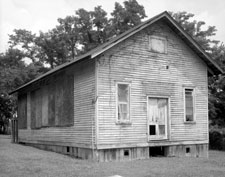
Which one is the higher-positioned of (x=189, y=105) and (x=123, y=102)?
(x=123, y=102)

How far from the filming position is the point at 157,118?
17344 mm

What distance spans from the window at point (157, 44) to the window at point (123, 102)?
260 centimetres

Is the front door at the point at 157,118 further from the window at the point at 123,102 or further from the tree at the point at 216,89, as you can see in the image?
the tree at the point at 216,89

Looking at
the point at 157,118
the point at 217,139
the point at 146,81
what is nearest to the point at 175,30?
the point at 146,81

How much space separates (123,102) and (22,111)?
39.3 ft

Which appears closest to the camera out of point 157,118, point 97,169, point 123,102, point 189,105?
point 97,169

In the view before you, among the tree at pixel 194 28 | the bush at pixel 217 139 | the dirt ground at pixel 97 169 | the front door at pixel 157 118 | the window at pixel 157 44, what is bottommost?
the bush at pixel 217 139

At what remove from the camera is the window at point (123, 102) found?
1608 cm

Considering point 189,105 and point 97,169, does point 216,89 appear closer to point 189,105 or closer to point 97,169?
point 189,105

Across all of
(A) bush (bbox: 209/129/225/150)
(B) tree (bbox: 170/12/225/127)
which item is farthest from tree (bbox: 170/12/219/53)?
(A) bush (bbox: 209/129/225/150)

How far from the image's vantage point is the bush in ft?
82.9

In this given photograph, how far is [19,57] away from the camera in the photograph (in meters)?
50.1

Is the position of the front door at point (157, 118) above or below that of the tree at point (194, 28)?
below

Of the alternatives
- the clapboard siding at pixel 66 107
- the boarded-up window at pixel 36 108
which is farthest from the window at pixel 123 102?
the boarded-up window at pixel 36 108
